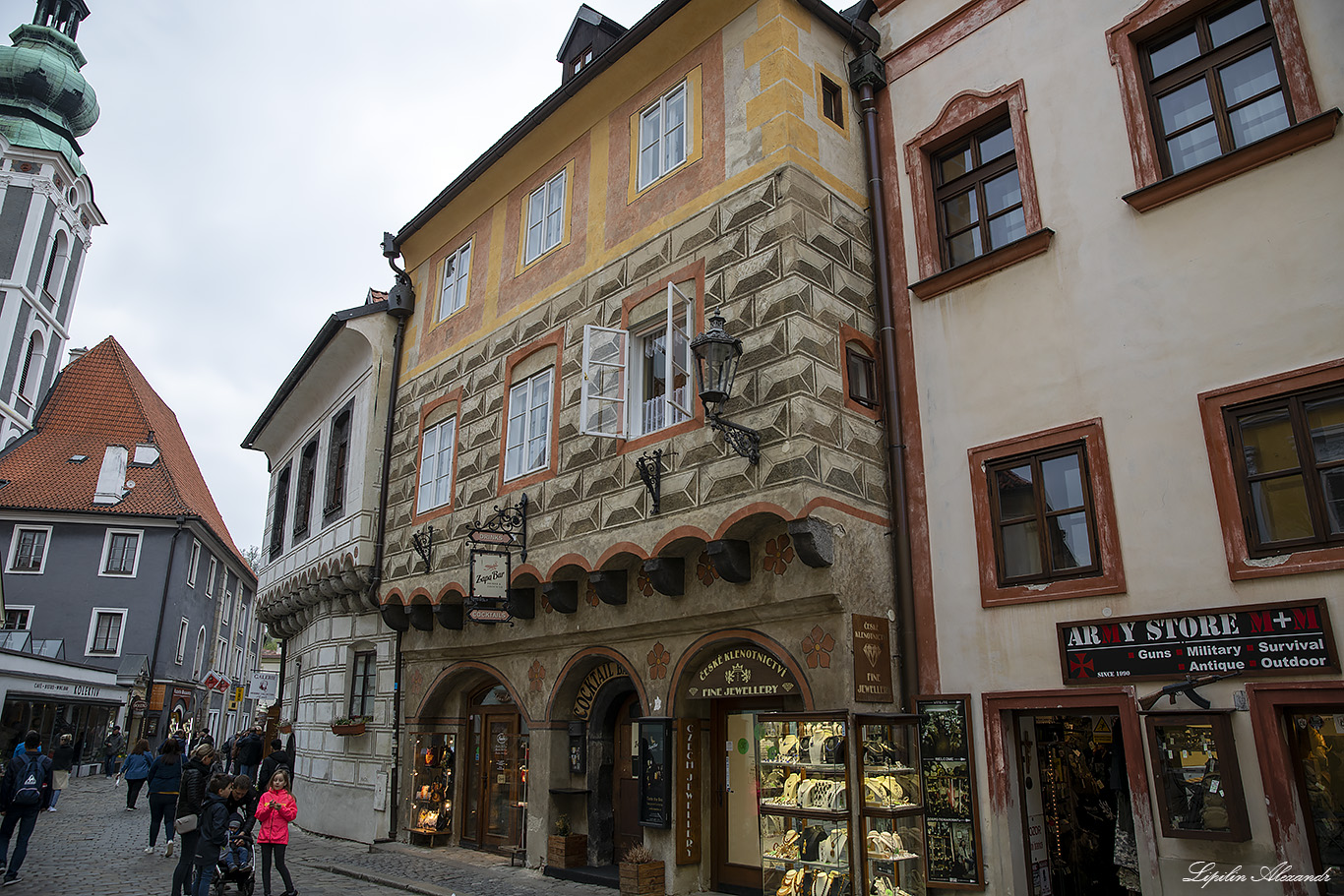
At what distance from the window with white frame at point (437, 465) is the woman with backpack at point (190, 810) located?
17.2ft

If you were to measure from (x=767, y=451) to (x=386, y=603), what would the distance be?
8.87 metres

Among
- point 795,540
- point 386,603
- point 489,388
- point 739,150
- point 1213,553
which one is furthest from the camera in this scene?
point 386,603

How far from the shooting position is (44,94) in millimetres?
43719

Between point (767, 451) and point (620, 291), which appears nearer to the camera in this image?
point (767, 451)

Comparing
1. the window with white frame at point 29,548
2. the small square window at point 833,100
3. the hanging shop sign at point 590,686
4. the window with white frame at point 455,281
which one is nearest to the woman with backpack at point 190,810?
the hanging shop sign at point 590,686

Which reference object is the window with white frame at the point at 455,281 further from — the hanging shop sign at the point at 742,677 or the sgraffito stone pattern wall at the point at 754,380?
the hanging shop sign at the point at 742,677

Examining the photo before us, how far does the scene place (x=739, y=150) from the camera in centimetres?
1099

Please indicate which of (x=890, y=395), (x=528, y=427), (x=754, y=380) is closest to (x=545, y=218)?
(x=528, y=427)

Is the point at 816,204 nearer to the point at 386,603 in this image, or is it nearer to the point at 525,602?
the point at 525,602

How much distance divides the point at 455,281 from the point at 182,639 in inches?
1030

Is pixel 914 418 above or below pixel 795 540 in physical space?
above

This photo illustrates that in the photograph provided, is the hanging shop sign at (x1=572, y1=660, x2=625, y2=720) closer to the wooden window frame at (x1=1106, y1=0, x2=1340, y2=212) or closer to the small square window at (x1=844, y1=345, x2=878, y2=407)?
the small square window at (x1=844, y1=345, x2=878, y2=407)

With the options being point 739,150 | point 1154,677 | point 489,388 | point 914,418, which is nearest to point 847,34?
point 739,150

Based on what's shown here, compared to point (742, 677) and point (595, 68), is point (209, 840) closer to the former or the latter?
point (742, 677)
